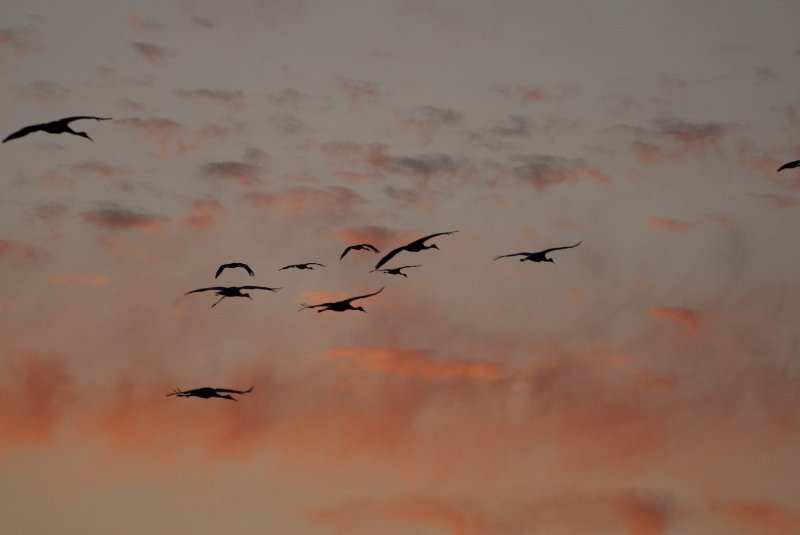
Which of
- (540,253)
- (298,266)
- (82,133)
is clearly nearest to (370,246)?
(298,266)

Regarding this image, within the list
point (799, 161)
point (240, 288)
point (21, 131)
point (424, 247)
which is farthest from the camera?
point (240, 288)

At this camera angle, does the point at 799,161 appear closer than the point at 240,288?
Yes

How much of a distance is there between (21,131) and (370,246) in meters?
31.9

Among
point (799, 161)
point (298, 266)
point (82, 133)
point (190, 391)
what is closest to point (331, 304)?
point (298, 266)

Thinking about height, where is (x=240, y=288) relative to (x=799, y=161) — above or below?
below

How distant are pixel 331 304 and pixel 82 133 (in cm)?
2587

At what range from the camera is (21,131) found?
7256 cm

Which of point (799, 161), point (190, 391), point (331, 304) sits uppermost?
point (799, 161)

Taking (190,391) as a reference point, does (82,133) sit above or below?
above

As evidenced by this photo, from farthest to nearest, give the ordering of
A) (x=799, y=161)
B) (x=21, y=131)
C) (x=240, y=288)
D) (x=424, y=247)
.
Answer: (x=240, y=288)
(x=424, y=247)
(x=799, y=161)
(x=21, y=131)

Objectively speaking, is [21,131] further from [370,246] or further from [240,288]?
[370,246]

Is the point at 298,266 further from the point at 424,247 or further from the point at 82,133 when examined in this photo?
the point at 82,133

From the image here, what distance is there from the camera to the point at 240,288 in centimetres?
9506

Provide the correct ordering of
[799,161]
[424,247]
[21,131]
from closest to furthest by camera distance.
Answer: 1. [21,131]
2. [799,161]
3. [424,247]
